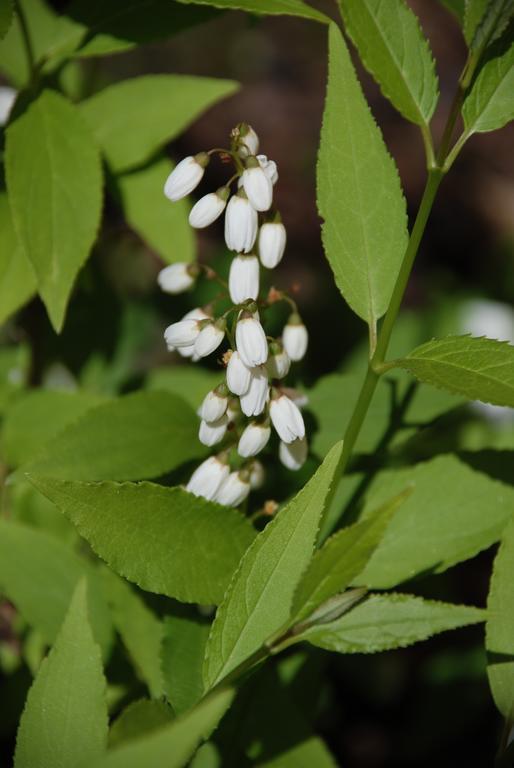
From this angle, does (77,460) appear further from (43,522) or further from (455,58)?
(455,58)

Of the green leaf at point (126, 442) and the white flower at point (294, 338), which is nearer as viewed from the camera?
the green leaf at point (126, 442)

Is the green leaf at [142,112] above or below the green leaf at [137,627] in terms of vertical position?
above

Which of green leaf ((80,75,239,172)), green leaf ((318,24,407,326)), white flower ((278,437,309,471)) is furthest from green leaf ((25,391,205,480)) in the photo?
green leaf ((80,75,239,172))

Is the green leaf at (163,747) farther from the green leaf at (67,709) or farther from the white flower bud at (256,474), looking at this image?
the white flower bud at (256,474)

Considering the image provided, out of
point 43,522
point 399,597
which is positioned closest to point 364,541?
point 399,597

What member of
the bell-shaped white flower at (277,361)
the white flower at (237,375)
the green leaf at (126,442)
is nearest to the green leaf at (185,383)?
the green leaf at (126,442)

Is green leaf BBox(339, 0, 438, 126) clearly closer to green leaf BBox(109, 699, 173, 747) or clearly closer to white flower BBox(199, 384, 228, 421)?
white flower BBox(199, 384, 228, 421)

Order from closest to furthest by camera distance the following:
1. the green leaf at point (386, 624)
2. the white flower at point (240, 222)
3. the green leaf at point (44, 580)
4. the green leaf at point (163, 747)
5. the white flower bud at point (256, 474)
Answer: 1. the green leaf at point (163, 747)
2. the green leaf at point (386, 624)
3. the white flower at point (240, 222)
4. the white flower bud at point (256, 474)
5. the green leaf at point (44, 580)
